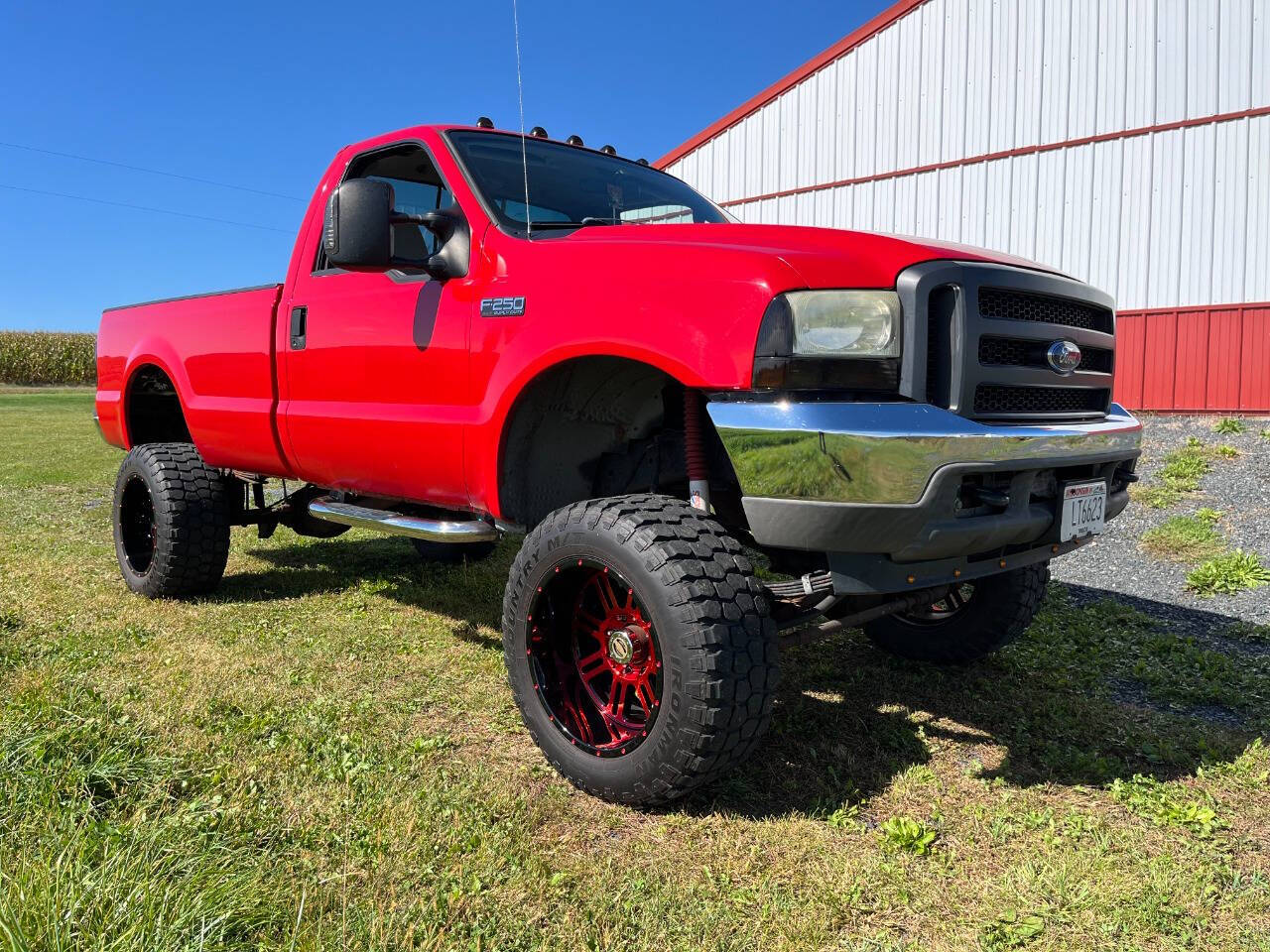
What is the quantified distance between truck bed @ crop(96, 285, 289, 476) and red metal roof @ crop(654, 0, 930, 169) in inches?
470

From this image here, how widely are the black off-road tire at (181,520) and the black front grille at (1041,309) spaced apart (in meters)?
4.08

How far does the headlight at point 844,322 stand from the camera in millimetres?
2303

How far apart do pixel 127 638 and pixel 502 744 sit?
2.11 m

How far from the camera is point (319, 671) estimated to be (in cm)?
371

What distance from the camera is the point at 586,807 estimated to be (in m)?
2.62

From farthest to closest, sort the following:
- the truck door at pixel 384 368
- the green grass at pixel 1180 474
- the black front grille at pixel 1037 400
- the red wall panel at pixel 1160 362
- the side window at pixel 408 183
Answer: the red wall panel at pixel 1160 362 → the green grass at pixel 1180 474 → the side window at pixel 408 183 → the truck door at pixel 384 368 → the black front grille at pixel 1037 400

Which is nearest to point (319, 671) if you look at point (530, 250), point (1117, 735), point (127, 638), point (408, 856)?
point (127, 638)

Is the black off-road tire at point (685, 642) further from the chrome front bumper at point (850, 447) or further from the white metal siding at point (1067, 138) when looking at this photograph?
the white metal siding at point (1067, 138)

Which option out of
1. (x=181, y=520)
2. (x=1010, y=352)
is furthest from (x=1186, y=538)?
(x=181, y=520)

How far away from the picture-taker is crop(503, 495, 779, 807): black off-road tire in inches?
93.1

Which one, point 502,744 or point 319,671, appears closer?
point 502,744

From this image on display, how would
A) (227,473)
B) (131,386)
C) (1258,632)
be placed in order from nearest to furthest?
(1258,632)
(227,473)
(131,386)

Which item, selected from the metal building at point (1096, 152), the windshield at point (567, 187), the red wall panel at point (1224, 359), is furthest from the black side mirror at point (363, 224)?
the red wall panel at point (1224, 359)

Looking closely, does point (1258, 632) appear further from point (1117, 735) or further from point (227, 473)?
point (227, 473)
